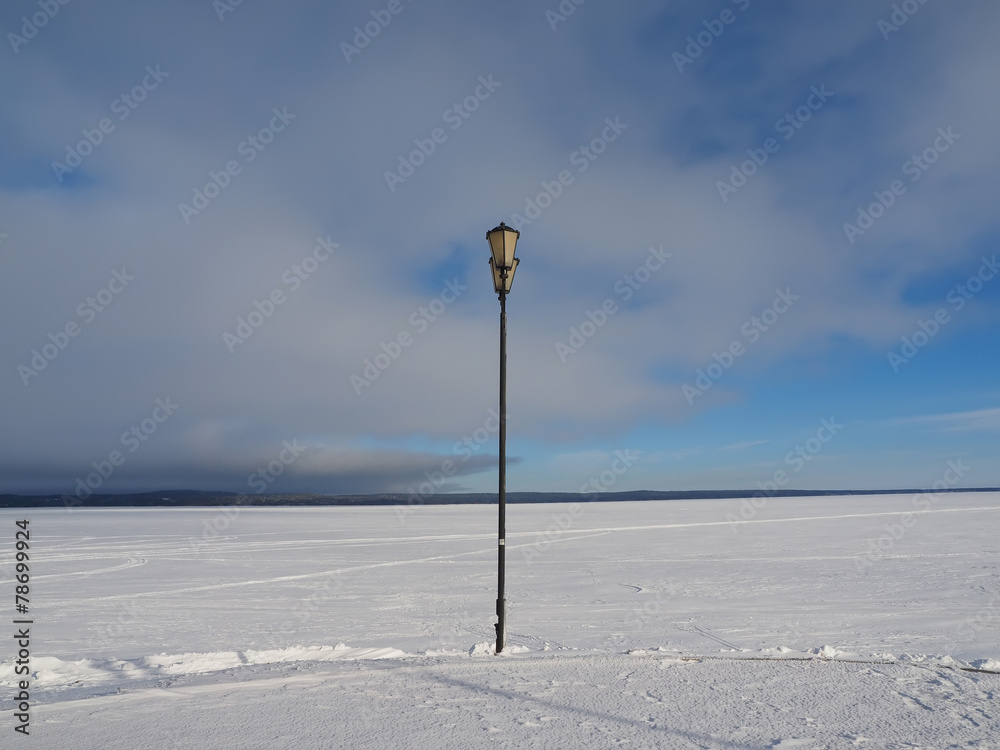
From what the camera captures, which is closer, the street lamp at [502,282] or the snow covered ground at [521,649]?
the snow covered ground at [521,649]

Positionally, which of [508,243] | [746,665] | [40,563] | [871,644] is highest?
[508,243]

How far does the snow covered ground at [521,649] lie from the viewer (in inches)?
180

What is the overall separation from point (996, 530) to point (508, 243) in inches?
1211

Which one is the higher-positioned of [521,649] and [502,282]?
[502,282]

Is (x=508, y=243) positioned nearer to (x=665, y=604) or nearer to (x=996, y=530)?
(x=665, y=604)

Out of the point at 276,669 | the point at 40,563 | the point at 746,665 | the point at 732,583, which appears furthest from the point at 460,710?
the point at 40,563

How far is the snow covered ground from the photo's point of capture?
4.57 metres

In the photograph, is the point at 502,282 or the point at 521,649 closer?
the point at 521,649

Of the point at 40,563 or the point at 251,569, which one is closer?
the point at 251,569

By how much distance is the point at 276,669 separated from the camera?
20.0 feet

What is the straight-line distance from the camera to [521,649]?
290 inches

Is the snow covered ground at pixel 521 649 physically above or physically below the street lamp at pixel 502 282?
below

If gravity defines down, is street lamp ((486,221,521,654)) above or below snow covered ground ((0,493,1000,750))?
above

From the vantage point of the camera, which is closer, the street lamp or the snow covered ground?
the snow covered ground
